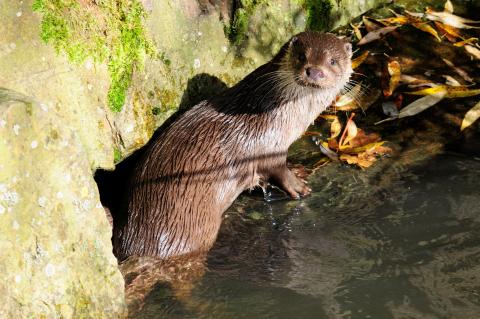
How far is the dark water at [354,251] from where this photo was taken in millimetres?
3109

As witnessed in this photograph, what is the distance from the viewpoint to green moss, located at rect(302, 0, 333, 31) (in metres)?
4.78

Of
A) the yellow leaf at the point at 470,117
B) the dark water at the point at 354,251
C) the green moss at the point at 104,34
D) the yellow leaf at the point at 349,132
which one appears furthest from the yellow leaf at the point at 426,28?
the green moss at the point at 104,34

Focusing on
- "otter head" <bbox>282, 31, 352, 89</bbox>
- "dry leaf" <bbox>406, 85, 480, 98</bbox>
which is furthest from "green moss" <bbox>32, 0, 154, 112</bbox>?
"dry leaf" <bbox>406, 85, 480, 98</bbox>

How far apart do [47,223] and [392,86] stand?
2644 millimetres

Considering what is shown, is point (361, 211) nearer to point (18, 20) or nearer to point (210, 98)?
point (210, 98)

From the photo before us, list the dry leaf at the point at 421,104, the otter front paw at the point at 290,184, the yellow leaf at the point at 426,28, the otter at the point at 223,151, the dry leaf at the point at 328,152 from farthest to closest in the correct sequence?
the yellow leaf at the point at 426,28
the dry leaf at the point at 421,104
the dry leaf at the point at 328,152
the otter front paw at the point at 290,184
the otter at the point at 223,151

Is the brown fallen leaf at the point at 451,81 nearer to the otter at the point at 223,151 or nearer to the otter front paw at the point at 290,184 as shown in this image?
the otter at the point at 223,151

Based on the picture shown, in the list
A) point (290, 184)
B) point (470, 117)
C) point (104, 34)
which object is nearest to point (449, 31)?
point (470, 117)

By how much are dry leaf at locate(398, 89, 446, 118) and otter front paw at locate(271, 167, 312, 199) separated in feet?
2.89

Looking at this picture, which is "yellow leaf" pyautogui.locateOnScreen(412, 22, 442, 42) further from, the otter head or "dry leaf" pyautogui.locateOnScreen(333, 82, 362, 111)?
the otter head

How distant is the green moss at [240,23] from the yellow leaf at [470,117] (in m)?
1.48

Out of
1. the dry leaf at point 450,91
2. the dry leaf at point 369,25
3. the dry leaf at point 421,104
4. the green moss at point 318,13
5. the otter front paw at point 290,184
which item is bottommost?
the otter front paw at point 290,184

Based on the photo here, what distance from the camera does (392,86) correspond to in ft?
14.9

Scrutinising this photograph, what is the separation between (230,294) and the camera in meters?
3.26
